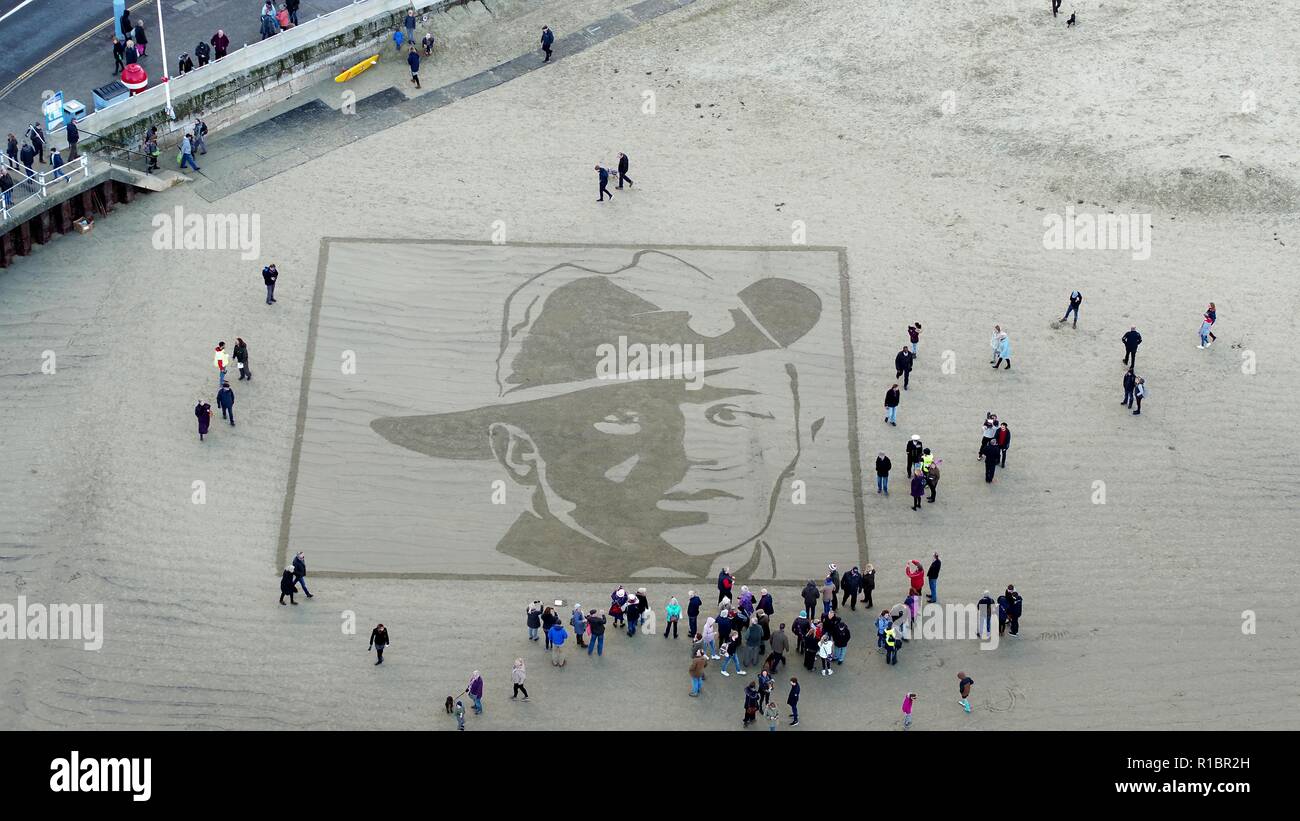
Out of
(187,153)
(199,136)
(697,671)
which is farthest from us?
(199,136)

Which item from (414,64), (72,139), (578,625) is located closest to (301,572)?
(578,625)

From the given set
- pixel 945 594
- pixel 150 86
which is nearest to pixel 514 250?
pixel 150 86

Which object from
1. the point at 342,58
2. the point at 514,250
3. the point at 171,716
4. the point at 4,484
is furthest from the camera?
the point at 342,58

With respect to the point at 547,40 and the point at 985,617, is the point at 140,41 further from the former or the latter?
the point at 985,617

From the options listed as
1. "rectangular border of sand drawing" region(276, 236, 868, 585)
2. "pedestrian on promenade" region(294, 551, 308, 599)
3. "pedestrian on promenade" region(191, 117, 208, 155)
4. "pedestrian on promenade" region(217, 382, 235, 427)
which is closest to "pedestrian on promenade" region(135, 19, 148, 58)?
"pedestrian on promenade" region(191, 117, 208, 155)

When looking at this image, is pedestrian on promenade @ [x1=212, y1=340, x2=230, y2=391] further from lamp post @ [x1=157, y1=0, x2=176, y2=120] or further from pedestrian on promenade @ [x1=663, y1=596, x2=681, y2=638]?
pedestrian on promenade @ [x1=663, y1=596, x2=681, y2=638]

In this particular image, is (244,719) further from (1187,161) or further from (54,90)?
(1187,161)

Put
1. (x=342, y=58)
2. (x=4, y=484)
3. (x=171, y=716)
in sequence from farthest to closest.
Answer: (x=342, y=58), (x=4, y=484), (x=171, y=716)
